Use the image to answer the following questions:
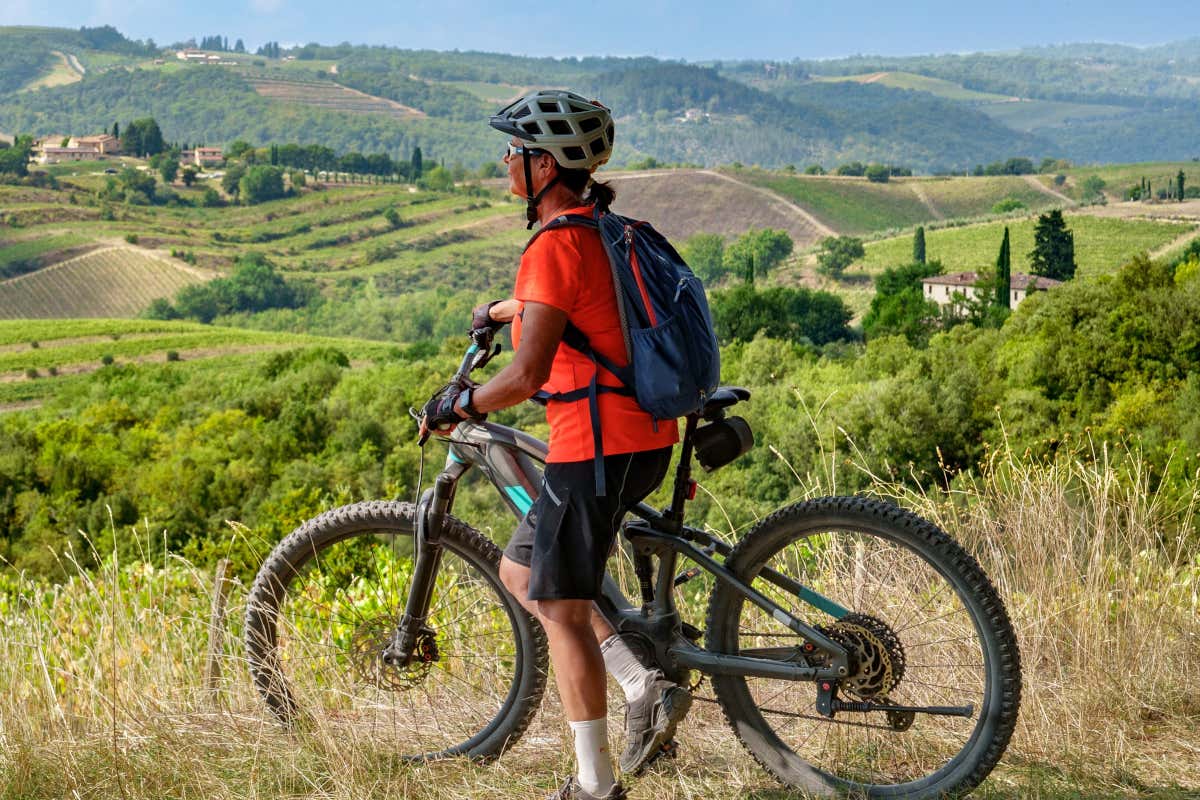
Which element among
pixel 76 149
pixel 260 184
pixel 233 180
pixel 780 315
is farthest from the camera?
pixel 76 149

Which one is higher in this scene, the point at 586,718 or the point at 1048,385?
the point at 586,718

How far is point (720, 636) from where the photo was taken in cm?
267

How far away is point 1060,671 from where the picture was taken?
2994 mm

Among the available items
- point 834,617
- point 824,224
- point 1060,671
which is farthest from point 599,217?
point 824,224

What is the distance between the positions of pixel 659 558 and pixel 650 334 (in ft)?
1.90

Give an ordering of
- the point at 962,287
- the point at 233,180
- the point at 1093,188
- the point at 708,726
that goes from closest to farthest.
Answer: the point at 708,726 → the point at 962,287 → the point at 1093,188 → the point at 233,180

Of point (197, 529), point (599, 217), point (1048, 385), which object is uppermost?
point (599, 217)

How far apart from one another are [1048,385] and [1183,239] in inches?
1666

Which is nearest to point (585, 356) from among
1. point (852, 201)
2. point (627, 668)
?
point (627, 668)

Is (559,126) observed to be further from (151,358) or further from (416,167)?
(416,167)

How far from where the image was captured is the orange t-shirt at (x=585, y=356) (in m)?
2.23

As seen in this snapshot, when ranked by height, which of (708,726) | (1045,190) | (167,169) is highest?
(167,169)

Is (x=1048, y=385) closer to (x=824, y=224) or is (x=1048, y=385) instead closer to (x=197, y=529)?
(x=197, y=529)

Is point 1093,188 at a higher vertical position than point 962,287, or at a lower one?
higher
